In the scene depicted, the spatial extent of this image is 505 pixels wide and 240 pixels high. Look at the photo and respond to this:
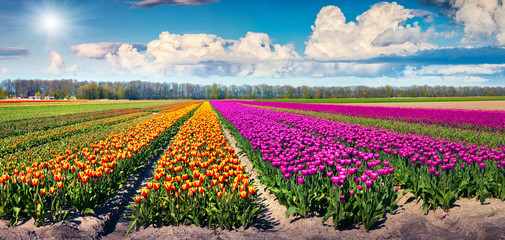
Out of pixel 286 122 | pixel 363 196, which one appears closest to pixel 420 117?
pixel 286 122

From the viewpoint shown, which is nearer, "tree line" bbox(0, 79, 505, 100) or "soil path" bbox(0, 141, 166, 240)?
"soil path" bbox(0, 141, 166, 240)

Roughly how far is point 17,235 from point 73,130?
1479 centimetres

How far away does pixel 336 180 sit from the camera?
15.8ft

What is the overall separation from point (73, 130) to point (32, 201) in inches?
553

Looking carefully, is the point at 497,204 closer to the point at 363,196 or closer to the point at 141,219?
the point at 363,196

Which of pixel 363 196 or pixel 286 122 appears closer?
pixel 363 196

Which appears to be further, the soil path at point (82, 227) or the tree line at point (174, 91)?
the tree line at point (174, 91)

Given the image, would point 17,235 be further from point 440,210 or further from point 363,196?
point 440,210

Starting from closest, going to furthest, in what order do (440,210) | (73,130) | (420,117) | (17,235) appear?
1. (17,235)
2. (440,210)
3. (73,130)
4. (420,117)

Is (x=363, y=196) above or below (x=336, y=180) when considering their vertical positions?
below

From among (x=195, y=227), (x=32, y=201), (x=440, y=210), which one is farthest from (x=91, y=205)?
(x=440, y=210)

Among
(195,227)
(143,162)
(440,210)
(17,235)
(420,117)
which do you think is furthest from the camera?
(420,117)

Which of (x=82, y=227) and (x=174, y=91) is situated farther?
(x=174, y=91)

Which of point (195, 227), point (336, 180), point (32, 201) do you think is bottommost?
point (195, 227)
